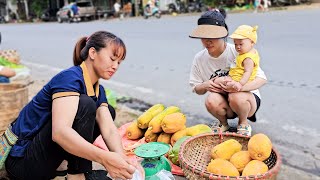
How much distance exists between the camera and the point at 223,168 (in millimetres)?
2355

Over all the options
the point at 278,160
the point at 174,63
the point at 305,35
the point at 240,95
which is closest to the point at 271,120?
the point at 240,95

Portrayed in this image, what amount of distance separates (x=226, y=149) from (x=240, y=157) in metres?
0.12

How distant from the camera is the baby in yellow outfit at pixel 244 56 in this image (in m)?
3.10

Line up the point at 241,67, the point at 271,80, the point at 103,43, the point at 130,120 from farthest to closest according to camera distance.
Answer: the point at 271,80
the point at 130,120
the point at 241,67
the point at 103,43

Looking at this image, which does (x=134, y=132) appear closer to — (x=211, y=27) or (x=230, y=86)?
(x=230, y=86)

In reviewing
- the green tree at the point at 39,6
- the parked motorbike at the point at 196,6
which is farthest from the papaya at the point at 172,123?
the green tree at the point at 39,6

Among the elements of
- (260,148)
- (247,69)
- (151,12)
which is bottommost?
(151,12)

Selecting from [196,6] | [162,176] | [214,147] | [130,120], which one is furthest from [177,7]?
[162,176]

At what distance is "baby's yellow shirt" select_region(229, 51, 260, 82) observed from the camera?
124 inches

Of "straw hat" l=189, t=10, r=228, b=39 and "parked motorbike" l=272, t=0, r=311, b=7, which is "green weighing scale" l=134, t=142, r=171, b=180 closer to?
"straw hat" l=189, t=10, r=228, b=39

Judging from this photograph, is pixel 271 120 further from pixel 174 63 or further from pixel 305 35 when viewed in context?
pixel 305 35

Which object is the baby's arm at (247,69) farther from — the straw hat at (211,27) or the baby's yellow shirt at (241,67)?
the straw hat at (211,27)

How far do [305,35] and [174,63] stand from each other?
12.5 feet

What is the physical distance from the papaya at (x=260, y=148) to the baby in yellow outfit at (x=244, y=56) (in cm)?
74
